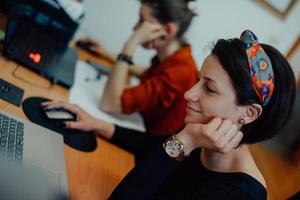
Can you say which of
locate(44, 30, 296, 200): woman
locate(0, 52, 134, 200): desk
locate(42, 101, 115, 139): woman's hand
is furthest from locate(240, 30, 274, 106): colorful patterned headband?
locate(42, 101, 115, 139): woman's hand

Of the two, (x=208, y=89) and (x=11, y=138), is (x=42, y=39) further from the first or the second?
(x=208, y=89)

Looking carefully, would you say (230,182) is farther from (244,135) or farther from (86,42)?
(86,42)

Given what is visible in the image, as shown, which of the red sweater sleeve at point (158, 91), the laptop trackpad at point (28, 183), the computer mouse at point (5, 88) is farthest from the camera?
the red sweater sleeve at point (158, 91)

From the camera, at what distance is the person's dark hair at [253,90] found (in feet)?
2.50

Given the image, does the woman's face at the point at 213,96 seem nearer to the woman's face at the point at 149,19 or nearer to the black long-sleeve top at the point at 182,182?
the black long-sleeve top at the point at 182,182

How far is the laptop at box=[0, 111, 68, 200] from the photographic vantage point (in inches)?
27.1

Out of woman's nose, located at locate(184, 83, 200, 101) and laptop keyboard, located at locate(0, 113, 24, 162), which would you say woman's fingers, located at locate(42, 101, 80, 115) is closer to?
laptop keyboard, located at locate(0, 113, 24, 162)

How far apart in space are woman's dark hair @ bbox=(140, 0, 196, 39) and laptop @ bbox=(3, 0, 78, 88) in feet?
1.18

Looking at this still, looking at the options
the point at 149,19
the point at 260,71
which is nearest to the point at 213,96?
the point at 260,71

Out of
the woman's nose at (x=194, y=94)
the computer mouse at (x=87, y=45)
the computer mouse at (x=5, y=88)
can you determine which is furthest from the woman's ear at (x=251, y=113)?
the computer mouse at (x=87, y=45)

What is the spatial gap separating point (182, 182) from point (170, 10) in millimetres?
822

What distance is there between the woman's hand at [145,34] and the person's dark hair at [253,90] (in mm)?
689

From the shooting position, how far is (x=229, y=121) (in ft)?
2.66

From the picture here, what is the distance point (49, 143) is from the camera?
0.93 metres
